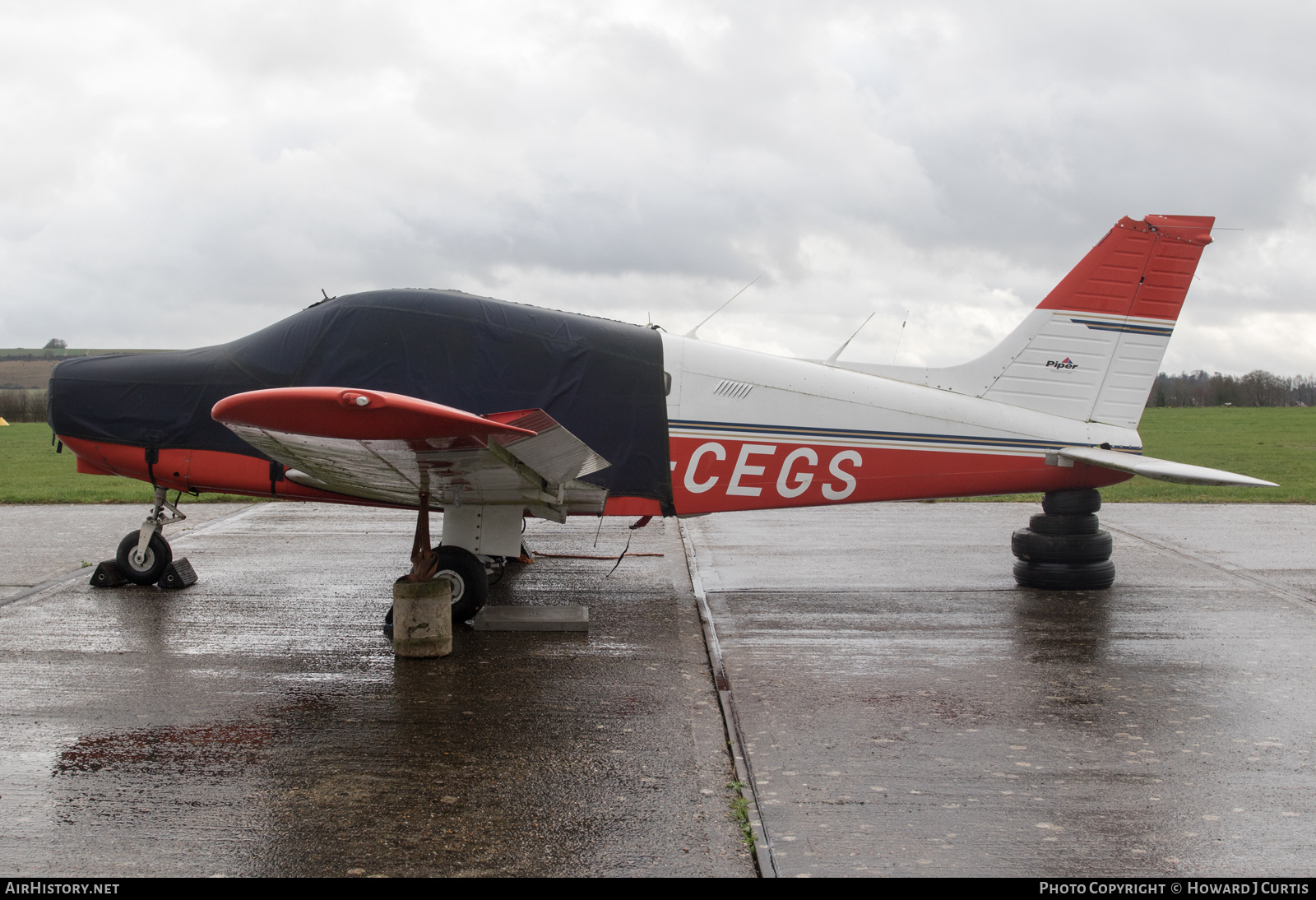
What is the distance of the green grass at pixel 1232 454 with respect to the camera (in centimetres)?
1567

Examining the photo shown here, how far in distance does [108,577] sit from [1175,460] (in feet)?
77.6

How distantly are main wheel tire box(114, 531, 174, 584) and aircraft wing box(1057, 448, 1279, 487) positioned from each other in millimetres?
7348

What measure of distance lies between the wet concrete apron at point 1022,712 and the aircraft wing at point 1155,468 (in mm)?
1011

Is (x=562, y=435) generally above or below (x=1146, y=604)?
above

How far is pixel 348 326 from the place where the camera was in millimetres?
7070

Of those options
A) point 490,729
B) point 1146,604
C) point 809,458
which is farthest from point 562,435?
point 1146,604

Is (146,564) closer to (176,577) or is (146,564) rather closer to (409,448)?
(176,577)

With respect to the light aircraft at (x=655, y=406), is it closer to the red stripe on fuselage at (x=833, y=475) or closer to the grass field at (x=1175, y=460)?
the red stripe on fuselage at (x=833, y=475)

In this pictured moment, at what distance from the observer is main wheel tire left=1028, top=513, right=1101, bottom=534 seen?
26.6 ft

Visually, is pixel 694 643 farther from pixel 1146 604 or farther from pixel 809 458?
pixel 1146 604

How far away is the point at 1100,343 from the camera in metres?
8.09

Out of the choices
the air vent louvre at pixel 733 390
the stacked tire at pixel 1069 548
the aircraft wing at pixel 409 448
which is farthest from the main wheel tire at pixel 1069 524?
the aircraft wing at pixel 409 448

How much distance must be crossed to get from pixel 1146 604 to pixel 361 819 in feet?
20.9

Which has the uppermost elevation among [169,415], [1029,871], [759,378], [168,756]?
[759,378]
